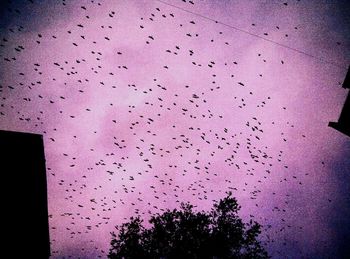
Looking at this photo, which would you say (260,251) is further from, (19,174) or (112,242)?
(19,174)

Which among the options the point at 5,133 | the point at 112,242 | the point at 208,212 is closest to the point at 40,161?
the point at 5,133

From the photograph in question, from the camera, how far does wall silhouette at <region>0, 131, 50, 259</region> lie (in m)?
8.60

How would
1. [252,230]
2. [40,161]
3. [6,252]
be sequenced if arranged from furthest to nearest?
[252,230] < [40,161] < [6,252]

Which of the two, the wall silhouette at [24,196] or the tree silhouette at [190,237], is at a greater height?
the wall silhouette at [24,196]

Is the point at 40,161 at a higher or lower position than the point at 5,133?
lower

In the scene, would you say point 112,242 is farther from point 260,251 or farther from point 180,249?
point 260,251

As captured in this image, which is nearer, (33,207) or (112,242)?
(33,207)

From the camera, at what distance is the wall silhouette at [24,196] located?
28.2 feet

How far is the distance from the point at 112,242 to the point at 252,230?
9.71 m

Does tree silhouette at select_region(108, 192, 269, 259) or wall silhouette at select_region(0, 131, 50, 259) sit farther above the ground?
wall silhouette at select_region(0, 131, 50, 259)

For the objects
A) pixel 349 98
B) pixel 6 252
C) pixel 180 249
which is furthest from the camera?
pixel 180 249

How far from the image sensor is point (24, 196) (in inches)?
363

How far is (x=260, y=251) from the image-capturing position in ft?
52.0

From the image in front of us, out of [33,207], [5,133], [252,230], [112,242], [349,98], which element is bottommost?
[112,242]
